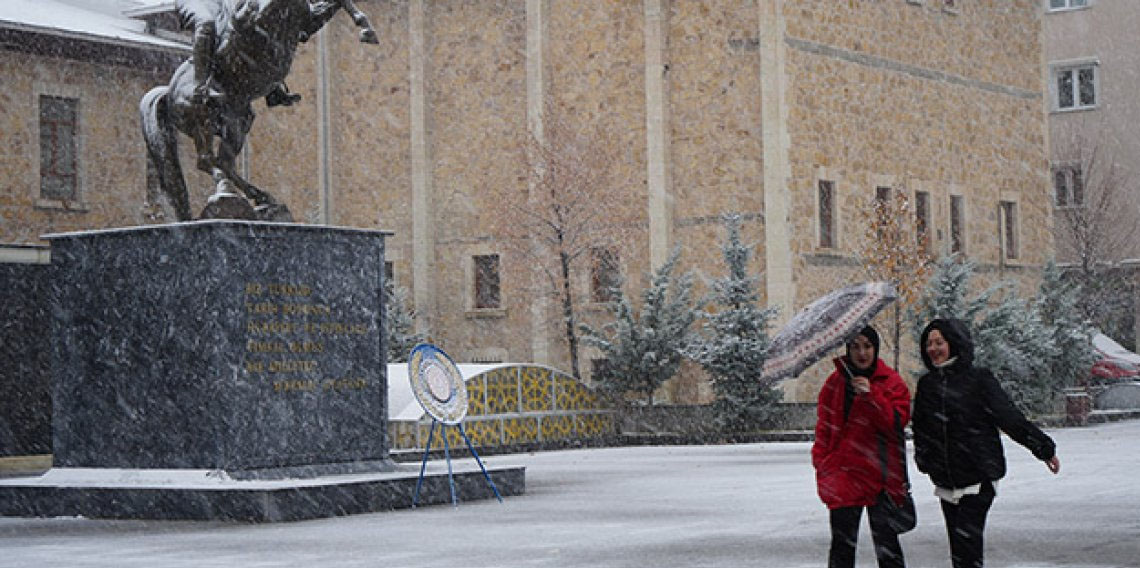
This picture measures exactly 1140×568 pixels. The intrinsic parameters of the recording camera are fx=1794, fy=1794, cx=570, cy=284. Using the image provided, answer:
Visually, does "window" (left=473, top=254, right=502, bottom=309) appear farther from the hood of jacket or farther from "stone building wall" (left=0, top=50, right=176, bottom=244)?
the hood of jacket

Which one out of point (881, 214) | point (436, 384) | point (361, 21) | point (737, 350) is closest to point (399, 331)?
point (737, 350)

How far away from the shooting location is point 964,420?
909cm

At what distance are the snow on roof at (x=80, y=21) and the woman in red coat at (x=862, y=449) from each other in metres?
25.8

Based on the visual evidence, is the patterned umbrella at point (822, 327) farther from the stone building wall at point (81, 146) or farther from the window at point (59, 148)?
the window at point (59, 148)

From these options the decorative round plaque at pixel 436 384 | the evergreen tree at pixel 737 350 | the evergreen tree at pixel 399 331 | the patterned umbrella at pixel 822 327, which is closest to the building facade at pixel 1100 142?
the evergreen tree at pixel 737 350

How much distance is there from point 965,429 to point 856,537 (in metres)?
0.78

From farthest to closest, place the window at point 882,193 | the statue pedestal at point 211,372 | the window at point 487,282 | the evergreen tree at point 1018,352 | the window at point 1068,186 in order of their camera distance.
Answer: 1. the window at point 1068,186
2. the window at point 487,282
3. the window at point 882,193
4. the evergreen tree at point 1018,352
5. the statue pedestal at point 211,372

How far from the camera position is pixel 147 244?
647 inches

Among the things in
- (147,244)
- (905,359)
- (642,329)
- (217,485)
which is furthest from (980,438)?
(905,359)

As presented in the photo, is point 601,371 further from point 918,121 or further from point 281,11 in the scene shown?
point 281,11

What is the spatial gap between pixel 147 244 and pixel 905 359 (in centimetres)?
2432

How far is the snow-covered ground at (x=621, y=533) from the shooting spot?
12055mm

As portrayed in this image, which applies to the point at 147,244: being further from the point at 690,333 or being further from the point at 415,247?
the point at 415,247

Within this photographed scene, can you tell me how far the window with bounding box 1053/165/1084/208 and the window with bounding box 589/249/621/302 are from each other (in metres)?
19.0
